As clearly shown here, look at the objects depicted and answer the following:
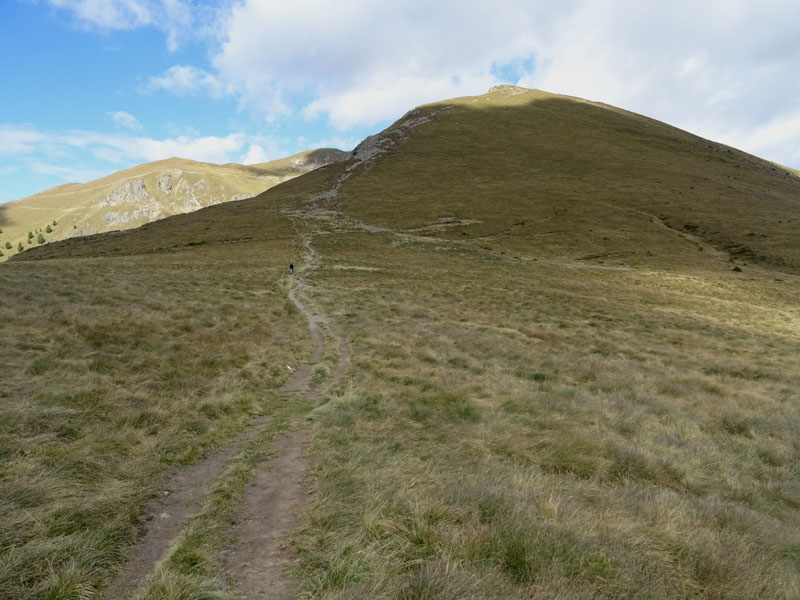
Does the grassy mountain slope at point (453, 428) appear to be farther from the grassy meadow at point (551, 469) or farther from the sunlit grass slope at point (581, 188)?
the sunlit grass slope at point (581, 188)

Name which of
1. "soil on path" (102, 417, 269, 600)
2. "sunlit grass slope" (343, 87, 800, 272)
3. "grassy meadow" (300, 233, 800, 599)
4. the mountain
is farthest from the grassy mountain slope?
the mountain

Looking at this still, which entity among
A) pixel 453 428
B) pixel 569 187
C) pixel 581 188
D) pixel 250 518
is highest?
pixel 569 187

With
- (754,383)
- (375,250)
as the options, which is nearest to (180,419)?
(754,383)

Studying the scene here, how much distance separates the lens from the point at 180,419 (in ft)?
26.3

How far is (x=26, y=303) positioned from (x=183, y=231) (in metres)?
57.6

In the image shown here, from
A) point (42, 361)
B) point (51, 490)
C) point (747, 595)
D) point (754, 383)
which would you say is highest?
point (42, 361)

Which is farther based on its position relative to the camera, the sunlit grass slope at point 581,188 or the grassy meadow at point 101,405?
the sunlit grass slope at point 581,188

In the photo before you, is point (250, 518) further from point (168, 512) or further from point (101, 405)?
point (101, 405)

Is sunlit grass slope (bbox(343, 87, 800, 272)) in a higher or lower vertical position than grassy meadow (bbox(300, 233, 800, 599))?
higher

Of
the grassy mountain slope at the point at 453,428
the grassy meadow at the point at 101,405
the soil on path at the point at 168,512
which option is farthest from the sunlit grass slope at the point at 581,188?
the soil on path at the point at 168,512

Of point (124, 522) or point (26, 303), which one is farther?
point (26, 303)

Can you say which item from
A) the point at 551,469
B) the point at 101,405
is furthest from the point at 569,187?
the point at 101,405

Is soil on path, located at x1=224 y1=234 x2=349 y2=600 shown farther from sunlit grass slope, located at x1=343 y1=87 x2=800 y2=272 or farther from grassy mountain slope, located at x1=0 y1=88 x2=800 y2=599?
sunlit grass slope, located at x1=343 y1=87 x2=800 y2=272

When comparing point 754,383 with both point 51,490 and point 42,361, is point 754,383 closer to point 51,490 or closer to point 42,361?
point 51,490
